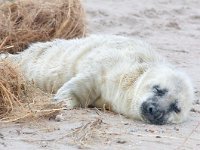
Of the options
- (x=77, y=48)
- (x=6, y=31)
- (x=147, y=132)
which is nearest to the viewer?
(x=147, y=132)

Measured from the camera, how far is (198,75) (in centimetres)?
761

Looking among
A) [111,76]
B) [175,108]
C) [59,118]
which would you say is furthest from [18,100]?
[175,108]

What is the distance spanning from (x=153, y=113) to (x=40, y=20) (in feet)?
9.58

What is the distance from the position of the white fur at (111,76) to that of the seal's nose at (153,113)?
72 mm

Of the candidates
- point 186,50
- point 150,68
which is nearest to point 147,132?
point 150,68

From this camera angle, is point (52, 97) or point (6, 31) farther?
point (6, 31)

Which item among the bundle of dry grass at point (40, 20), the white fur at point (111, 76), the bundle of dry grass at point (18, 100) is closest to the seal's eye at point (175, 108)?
the white fur at point (111, 76)

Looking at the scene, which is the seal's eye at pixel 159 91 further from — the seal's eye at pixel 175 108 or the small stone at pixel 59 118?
the small stone at pixel 59 118

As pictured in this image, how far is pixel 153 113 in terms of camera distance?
525 cm

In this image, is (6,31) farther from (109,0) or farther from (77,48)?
(109,0)

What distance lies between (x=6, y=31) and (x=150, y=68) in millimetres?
2140

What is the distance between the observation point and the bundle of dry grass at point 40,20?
7508mm

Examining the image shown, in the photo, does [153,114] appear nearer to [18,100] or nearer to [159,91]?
[159,91]

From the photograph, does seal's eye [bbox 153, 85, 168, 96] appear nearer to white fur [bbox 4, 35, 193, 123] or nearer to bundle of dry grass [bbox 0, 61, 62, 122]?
white fur [bbox 4, 35, 193, 123]
